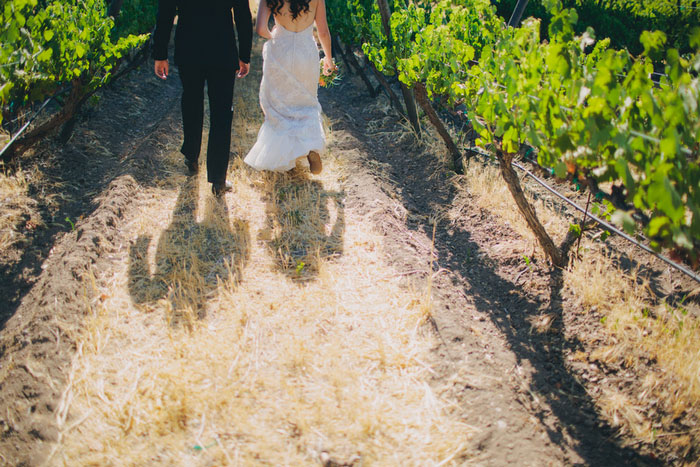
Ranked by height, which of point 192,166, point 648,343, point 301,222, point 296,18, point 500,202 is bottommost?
point 192,166

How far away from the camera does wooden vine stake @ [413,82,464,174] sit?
14.7ft

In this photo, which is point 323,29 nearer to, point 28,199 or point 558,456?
point 28,199

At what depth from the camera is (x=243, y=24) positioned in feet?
11.6

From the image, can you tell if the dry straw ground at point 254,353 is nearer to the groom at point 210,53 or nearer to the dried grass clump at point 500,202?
the groom at point 210,53

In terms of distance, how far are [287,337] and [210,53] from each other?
223 cm

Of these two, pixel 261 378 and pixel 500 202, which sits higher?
pixel 500 202

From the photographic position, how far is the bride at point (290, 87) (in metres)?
3.79

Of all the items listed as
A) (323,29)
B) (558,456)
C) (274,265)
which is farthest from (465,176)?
(558,456)

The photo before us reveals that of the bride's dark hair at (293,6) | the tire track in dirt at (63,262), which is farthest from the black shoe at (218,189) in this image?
the bride's dark hair at (293,6)

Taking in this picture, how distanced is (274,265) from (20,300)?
164cm

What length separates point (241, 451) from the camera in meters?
2.08

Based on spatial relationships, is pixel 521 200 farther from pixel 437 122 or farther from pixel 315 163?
pixel 315 163

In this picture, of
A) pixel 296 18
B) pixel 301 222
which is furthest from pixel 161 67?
pixel 301 222

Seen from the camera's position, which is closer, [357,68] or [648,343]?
[648,343]
